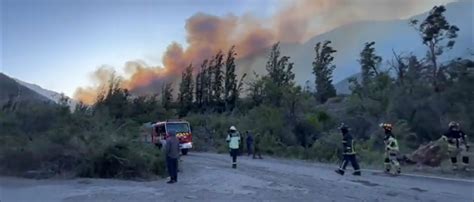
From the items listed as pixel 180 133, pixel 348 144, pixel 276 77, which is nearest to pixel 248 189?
pixel 348 144

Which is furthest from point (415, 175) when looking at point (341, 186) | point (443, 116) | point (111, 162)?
point (443, 116)

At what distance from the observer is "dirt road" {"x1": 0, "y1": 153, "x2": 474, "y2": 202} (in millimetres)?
15414

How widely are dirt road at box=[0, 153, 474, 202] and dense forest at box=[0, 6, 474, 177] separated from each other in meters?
1.56

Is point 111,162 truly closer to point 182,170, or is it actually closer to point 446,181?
point 182,170

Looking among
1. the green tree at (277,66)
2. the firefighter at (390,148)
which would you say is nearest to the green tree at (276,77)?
the green tree at (277,66)

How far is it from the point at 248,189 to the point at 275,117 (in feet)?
112

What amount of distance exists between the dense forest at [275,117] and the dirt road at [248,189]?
→ 5.11ft

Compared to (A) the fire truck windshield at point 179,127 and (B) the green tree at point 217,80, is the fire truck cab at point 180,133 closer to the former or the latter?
(A) the fire truck windshield at point 179,127

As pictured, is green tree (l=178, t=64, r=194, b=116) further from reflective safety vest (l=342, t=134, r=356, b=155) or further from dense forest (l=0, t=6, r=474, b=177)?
reflective safety vest (l=342, t=134, r=356, b=155)

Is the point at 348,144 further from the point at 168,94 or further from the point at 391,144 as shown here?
the point at 168,94

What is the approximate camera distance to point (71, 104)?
30109mm

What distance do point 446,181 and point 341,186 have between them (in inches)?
164

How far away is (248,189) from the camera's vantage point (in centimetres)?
1736

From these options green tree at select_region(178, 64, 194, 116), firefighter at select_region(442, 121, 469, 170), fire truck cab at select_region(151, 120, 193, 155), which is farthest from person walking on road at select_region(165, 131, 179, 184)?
green tree at select_region(178, 64, 194, 116)
